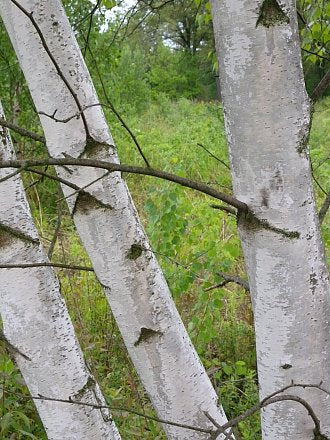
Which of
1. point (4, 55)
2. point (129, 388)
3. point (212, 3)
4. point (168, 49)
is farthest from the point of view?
point (168, 49)

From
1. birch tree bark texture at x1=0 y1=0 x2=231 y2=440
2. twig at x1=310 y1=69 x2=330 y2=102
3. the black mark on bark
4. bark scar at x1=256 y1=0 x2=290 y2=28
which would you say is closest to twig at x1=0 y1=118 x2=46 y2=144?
birch tree bark texture at x1=0 y1=0 x2=231 y2=440

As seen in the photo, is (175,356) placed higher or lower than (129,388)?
higher

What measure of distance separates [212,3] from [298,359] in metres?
0.61

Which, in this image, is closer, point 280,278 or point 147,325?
point 280,278

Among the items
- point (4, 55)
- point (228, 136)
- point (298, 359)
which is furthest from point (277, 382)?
point (4, 55)

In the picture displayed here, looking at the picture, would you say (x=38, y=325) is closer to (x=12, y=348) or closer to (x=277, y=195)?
(x=12, y=348)

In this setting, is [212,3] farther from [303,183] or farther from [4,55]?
[4,55]

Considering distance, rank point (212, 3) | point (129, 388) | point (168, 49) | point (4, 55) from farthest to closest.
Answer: point (168, 49) → point (4, 55) → point (129, 388) → point (212, 3)

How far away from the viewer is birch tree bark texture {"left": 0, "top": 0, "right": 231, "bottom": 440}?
0.98 meters

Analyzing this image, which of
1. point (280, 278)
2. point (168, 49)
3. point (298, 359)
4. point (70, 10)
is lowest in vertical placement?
point (298, 359)

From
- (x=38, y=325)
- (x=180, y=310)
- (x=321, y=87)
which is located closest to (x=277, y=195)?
(x=321, y=87)

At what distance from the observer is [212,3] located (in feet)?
2.51

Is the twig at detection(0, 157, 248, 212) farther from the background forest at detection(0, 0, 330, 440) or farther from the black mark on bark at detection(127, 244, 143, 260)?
the black mark on bark at detection(127, 244, 143, 260)

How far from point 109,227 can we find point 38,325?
26 cm
